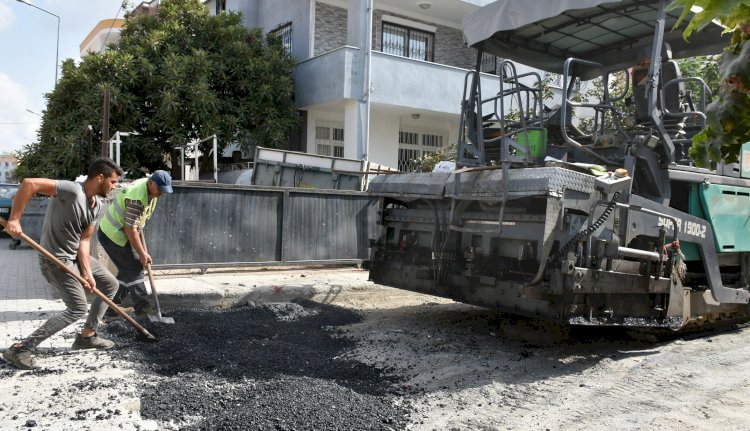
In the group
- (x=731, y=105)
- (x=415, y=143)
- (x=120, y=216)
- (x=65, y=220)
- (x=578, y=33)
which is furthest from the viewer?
(x=415, y=143)

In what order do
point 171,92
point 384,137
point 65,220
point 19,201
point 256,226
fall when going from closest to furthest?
point 19,201, point 65,220, point 256,226, point 171,92, point 384,137

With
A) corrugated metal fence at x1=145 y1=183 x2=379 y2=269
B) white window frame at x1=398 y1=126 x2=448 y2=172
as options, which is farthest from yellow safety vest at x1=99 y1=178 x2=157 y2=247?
white window frame at x1=398 y1=126 x2=448 y2=172

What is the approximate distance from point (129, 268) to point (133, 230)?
506 mm

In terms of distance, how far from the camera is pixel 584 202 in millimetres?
4844

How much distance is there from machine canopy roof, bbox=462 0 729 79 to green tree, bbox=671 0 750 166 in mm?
3704

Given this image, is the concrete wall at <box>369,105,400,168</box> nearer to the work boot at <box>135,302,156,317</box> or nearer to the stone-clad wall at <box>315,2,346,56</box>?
the stone-clad wall at <box>315,2,346,56</box>

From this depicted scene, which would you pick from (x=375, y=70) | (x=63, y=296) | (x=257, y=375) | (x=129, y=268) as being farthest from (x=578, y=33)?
(x=375, y=70)

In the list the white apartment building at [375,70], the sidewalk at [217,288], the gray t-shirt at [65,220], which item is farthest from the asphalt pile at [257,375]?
the white apartment building at [375,70]

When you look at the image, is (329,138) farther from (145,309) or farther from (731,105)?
(731,105)

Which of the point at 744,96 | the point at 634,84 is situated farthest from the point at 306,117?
the point at 744,96

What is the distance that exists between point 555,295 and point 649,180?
153 centimetres

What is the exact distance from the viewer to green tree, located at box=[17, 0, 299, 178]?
45.5ft

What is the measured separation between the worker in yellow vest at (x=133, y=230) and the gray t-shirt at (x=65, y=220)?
2.34 ft

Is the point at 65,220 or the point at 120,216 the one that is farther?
the point at 120,216
